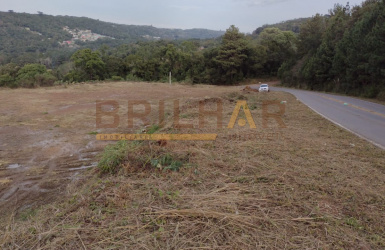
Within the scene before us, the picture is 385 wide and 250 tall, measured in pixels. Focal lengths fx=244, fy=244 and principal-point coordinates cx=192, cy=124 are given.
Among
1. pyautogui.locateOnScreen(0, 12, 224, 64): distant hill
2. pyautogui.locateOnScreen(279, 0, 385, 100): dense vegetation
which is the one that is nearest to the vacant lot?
pyautogui.locateOnScreen(279, 0, 385, 100): dense vegetation

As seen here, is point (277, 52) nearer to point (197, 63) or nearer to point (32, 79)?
point (197, 63)

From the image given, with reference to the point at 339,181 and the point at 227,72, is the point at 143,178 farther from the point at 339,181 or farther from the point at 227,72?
the point at 227,72

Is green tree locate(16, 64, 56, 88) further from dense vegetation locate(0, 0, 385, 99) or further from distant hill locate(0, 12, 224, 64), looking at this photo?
distant hill locate(0, 12, 224, 64)

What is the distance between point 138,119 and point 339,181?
9.68 m

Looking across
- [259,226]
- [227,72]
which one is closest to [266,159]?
[259,226]

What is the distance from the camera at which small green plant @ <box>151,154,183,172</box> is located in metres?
4.56

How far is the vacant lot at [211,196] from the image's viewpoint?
2.76 m

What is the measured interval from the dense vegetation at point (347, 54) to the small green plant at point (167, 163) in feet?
60.7

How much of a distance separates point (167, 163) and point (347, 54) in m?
23.1

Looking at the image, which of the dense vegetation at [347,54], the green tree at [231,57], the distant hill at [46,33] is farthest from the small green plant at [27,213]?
the distant hill at [46,33]

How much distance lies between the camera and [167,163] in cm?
481

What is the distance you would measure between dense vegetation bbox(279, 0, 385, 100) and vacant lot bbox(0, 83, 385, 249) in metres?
14.8

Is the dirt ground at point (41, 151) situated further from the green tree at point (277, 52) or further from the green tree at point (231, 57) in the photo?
the green tree at point (277, 52)

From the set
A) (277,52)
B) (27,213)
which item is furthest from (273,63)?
(27,213)
